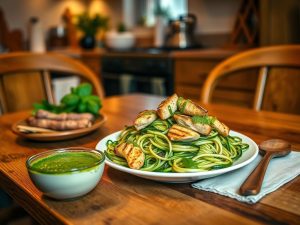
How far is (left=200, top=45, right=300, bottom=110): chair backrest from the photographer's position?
123 cm

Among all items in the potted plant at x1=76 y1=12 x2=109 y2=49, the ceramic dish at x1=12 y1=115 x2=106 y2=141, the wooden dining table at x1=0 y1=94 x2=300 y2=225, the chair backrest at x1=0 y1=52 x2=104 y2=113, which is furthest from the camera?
the potted plant at x1=76 y1=12 x2=109 y2=49

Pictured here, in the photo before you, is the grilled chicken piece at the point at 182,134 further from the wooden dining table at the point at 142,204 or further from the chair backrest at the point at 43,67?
the chair backrest at the point at 43,67

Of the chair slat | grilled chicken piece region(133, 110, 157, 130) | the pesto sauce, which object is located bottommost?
the chair slat

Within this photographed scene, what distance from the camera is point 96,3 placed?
4773mm

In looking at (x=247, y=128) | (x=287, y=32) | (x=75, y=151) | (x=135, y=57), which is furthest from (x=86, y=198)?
(x=135, y=57)

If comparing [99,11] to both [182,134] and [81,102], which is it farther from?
[182,134]

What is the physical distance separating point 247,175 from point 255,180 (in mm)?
53

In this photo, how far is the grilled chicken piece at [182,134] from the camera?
2.03 ft

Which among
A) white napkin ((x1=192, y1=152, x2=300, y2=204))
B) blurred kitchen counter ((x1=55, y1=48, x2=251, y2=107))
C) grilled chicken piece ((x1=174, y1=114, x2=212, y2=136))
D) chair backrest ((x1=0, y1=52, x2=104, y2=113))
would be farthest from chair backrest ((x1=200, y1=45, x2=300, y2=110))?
blurred kitchen counter ((x1=55, y1=48, x2=251, y2=107))

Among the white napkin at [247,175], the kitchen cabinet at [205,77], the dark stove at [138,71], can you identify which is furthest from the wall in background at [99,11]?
the white napkin at [247,175]

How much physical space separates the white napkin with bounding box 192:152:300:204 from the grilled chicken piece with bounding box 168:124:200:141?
3.1 inches

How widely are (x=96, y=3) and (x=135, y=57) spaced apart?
1.88 m

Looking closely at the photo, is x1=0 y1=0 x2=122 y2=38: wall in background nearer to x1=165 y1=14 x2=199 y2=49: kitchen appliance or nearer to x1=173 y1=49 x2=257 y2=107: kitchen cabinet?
x1=165 y1=14 x2=199 y2=49: kitchen appliance

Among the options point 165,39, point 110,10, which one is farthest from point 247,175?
point 110,10
